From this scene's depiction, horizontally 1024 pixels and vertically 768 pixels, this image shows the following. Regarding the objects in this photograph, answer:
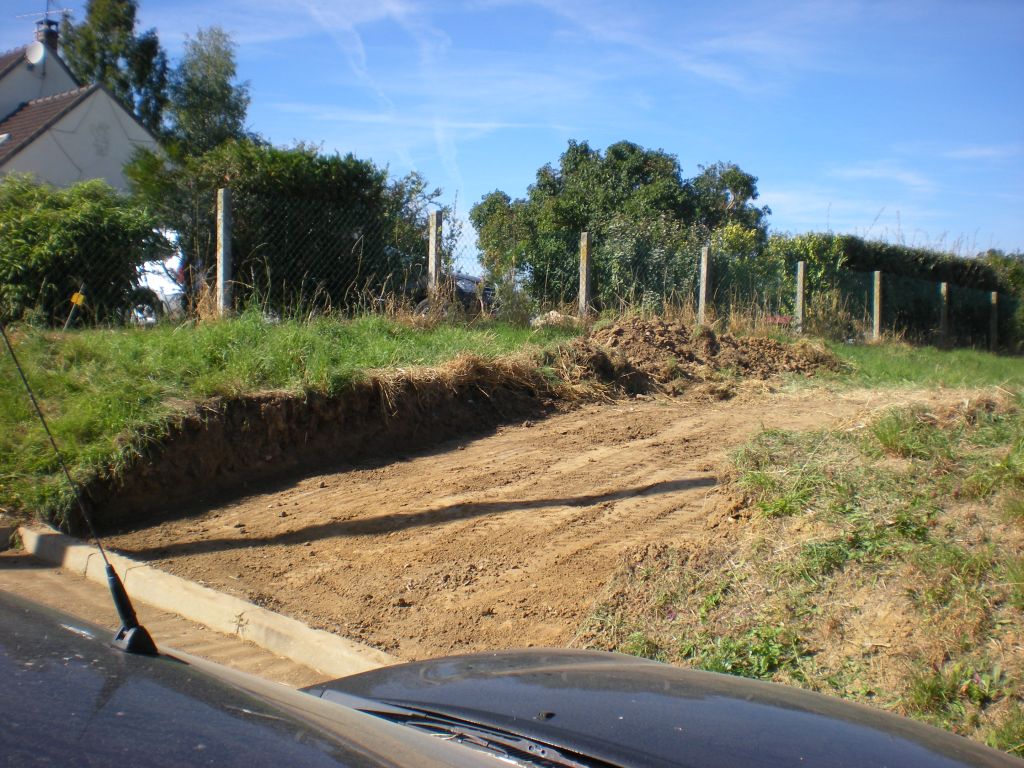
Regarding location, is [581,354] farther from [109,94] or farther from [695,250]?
[109,94]

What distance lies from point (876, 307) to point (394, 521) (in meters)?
12.7

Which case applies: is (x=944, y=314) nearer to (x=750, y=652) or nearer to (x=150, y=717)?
(x=750, y=652)

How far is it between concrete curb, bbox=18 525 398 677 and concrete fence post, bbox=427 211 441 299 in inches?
207

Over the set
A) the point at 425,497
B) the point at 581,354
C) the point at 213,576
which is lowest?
the point at 213,576

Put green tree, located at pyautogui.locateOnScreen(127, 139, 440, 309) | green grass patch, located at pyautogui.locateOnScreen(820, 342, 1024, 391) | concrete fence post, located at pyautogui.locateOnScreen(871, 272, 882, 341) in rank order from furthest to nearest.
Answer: concrete fence post, located at pyautogui.locateOnScreen(871, 272, 882, 341)
green tree, located at pyautogui.locateOnScreen(127, 139, 440, 309)
green grass patch, located at pyautogui.locateOnScreen(820, 342, 1024, 391)

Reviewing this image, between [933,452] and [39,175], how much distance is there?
18.6 m

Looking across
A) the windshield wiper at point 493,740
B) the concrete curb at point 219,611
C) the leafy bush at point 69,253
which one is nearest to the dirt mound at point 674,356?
the concrete curb at point 219,611

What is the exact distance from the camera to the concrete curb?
4.10 m

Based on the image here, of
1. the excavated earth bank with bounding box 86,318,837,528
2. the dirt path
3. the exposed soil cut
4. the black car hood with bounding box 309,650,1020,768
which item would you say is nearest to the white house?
the excavated earth bank with bounding box 86,318,837,528

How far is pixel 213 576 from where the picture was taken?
5.18 meters

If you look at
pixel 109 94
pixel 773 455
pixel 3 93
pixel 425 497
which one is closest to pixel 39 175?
pixel 109 94

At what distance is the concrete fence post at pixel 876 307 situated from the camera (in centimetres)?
1552

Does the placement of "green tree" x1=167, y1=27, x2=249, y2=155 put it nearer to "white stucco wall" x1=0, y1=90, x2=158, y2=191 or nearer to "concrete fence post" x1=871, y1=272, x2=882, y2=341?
"white stucco wall" x1=0, y1=90, x2=158, y2=191

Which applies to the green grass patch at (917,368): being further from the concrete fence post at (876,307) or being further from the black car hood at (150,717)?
the black car hood at (150,717)
